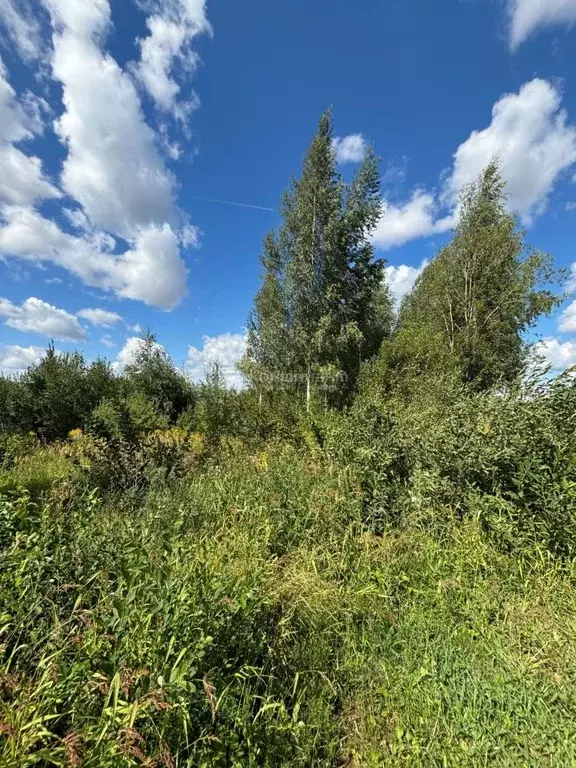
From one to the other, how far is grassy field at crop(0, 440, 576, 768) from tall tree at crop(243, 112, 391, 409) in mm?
10105

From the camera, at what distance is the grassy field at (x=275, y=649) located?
4.75 feet

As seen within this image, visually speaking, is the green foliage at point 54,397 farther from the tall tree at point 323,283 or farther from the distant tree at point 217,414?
the tall tree at point 323,283

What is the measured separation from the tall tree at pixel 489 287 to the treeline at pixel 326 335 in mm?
48

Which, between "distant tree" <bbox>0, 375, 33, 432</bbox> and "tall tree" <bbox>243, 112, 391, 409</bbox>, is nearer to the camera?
"distant tree" <bbox>0, 375, 33, 432</bbox>

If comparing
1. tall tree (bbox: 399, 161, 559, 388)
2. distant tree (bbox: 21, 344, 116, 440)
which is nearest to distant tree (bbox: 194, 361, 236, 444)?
distant tree (bbox: 21, 344, 116, 440)

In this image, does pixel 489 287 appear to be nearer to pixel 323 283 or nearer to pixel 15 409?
pixel 323 283

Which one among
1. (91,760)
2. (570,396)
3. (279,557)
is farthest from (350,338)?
(91,760)

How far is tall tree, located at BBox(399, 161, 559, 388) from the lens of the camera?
14828 mm

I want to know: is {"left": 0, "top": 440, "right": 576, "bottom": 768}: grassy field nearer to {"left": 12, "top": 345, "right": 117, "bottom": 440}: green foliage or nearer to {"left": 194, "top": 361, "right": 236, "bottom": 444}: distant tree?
{"left": 194, "top": 361, "right": 236, "bottom": 444}: distant tree

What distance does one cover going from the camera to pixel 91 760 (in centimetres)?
123

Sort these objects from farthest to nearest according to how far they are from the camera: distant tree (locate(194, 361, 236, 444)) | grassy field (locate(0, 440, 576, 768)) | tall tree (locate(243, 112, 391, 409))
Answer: tall tree (locate(243, 112, 391, 409))
distant tree (locate(194, 361, 236, 444))
grassy field (locate(0, 440, 576, 768))

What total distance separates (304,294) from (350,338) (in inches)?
95.1

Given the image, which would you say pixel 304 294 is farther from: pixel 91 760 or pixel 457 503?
pixel 91 760

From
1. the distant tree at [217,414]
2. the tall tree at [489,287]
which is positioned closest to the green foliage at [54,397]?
the distant tree at [217,414]
